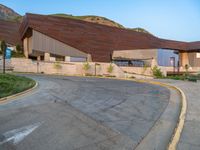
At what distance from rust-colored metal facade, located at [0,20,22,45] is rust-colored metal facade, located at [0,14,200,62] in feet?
7.78

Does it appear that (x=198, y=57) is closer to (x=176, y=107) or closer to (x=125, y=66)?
(x=125, y=66)

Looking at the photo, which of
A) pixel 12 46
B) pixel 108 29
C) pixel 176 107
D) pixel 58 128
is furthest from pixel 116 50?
pixel 58 128

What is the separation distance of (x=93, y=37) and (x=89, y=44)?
71.9 inches

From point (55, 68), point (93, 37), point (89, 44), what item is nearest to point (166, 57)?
point (93, 37)

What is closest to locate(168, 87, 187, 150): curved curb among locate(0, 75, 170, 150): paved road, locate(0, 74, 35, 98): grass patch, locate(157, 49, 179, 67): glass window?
locate(0, 75, 170, 150): paved road

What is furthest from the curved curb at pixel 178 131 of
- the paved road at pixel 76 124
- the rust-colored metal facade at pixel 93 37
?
the rust-colored metal facade at pixel 93 37

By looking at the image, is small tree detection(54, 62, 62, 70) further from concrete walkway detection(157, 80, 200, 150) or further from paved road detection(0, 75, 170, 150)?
concrete walkway detection(157, 80, 200, 150)

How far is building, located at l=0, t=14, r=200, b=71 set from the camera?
43562 mm

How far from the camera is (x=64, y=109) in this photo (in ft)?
30.8

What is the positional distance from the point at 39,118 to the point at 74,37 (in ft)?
A: 128

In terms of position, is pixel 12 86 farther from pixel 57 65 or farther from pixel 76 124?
pixel 57 65

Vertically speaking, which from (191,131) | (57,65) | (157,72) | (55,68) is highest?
(57,65)

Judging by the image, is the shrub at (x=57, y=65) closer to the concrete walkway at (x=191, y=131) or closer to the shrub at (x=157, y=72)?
the shrub at (x=157, y=72)

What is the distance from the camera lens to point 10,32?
5816 cm
